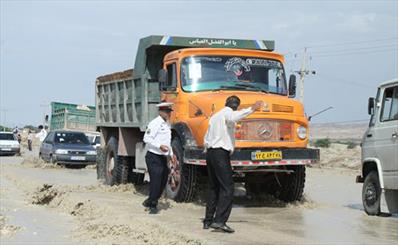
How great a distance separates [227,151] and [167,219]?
168 centimetres

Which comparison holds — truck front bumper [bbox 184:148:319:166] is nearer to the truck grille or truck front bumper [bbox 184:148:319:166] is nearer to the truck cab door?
the truck grille

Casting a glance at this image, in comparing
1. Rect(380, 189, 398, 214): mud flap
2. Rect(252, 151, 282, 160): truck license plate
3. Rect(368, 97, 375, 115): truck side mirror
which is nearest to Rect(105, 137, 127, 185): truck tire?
Rect(252, 151, 282, 160): truck license plate

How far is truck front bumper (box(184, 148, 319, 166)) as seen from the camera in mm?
10703

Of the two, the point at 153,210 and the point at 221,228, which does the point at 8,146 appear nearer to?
the point at 153,210

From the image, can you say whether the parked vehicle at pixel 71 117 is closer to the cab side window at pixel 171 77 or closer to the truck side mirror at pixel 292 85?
the cab side window at pixel 171 77

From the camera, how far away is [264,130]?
36.2 feet

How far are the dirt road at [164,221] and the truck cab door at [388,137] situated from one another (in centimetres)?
74

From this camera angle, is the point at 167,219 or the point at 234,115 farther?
the point at 167,219

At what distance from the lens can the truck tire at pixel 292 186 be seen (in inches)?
472

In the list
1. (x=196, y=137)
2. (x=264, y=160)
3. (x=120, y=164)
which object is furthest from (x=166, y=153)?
(x=120, y=164)

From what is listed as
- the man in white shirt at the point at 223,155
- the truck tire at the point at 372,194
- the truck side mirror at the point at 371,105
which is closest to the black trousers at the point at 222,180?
the man in white shirt at the point at 223,155

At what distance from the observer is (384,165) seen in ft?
36.0

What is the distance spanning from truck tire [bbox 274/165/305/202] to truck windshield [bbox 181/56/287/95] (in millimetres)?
1561

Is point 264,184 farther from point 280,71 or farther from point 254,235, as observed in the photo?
point 254,235
